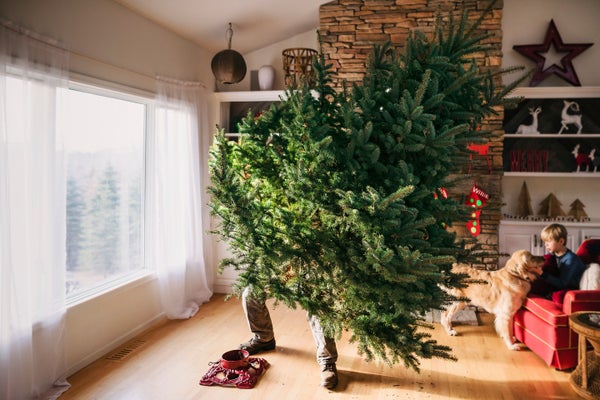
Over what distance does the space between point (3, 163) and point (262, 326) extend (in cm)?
203

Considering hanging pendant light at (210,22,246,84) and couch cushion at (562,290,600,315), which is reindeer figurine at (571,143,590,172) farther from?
hanging pendant light at (210,22,246,84)

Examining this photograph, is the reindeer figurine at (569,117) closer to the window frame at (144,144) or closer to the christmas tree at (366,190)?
the christmas tree at (366,190)

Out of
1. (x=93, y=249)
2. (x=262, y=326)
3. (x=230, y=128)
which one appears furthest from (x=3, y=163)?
(x=230, y=128)

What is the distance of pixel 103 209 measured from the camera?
12.6 ft

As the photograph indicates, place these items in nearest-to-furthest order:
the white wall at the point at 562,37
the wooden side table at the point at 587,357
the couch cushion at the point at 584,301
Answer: the wooden side table at the point at 587,357 → the couch cushion at the point at 584,301 → the white wall at the point at 562,37

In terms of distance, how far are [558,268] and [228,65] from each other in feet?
11.4

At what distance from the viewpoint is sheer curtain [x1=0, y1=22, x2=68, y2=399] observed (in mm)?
2678

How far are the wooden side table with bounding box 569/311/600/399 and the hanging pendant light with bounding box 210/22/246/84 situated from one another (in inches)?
141

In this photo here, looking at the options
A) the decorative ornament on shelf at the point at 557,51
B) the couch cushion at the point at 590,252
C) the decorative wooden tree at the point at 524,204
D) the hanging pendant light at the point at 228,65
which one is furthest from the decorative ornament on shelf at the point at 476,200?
the hanging pendant light at the point at 228,65

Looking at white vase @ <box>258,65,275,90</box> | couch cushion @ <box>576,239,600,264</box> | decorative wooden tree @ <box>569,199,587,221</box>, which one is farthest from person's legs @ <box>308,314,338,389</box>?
decorative wooden tree @ <box>569,199,587,221</box>

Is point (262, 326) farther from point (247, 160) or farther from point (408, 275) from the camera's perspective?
point (408, 275)

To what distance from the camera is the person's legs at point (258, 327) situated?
11.7 ft

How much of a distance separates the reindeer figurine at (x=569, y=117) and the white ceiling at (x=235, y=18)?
2.73 metres

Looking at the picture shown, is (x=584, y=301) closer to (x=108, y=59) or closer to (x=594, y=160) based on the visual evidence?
(x=594, y=160)
